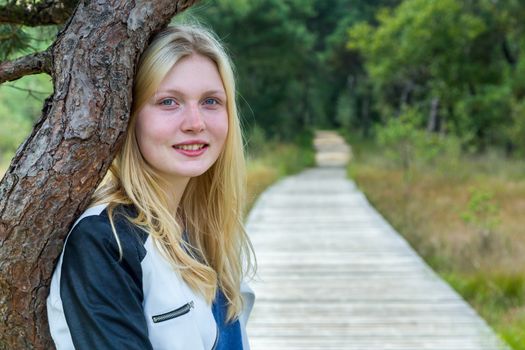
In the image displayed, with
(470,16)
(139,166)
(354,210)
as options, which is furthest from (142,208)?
(470,16)

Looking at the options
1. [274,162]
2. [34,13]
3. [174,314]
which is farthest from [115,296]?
[274,162]

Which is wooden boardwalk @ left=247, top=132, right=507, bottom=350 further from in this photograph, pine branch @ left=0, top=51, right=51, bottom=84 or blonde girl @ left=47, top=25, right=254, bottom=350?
pine branch @ left=0, top=51, right=51, bottom=84

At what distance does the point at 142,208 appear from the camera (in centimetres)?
138

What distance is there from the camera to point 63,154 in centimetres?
124

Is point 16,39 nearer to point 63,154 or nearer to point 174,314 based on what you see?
point 63,154

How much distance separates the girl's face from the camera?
4.64 ft

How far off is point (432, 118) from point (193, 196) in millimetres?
20494

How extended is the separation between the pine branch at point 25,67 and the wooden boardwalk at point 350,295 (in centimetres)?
100

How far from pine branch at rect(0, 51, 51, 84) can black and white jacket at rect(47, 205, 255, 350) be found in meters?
0.31

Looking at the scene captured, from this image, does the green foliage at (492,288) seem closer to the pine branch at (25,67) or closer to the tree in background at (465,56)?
the pine branch at (25,67)

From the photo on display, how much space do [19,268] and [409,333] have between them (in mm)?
3478

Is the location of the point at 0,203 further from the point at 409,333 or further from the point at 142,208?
the point at 409,333

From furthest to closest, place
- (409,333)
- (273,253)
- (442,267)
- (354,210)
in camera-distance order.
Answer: (354,210)
(273,253)
(442,267)
(409,333)

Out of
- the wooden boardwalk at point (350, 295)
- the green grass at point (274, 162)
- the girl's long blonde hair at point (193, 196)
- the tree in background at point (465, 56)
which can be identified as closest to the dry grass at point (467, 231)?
the wooden boardwalk at point (350, 295)
